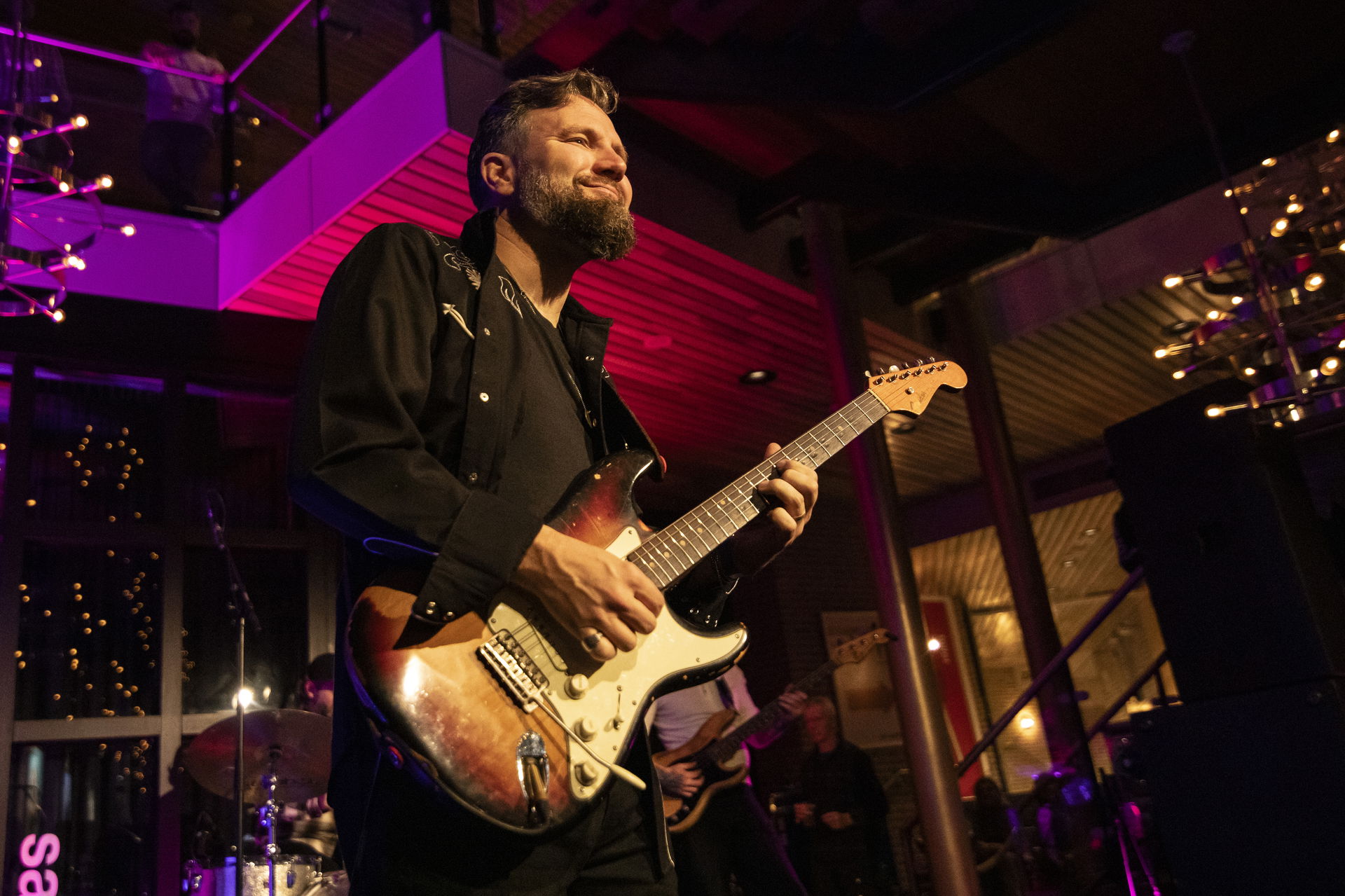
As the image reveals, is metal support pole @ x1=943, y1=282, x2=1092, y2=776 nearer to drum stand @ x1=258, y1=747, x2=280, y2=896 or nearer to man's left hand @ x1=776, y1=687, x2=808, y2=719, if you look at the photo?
man's left hand @ x1=776, y1=687, x2=808, y2=719

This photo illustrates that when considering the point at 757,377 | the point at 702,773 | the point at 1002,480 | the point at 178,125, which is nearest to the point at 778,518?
the point at 702,773

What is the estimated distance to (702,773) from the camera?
5.36 meters

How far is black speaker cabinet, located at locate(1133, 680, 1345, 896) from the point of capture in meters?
3.03

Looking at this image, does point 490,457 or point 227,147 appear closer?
point 490,457

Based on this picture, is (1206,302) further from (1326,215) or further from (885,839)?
(885,839)

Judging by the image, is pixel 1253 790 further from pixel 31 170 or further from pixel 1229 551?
pixel 31 170

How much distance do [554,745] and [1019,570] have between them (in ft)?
23.5

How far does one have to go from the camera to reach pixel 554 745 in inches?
57.1

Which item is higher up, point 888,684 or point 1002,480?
point 1002,480

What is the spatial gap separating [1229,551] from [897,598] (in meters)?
2.96

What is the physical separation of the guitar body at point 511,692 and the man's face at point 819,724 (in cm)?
555

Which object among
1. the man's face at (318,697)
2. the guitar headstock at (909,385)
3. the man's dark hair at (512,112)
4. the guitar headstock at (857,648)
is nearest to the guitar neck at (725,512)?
the guitar headstock at (909,385)

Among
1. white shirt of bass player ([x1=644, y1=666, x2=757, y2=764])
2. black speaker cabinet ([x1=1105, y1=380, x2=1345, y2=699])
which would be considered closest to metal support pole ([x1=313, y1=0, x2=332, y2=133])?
white shirt of bass player ([x1=644, y1=666, x2=757, y2=764])

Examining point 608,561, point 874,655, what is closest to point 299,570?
point 608,561
